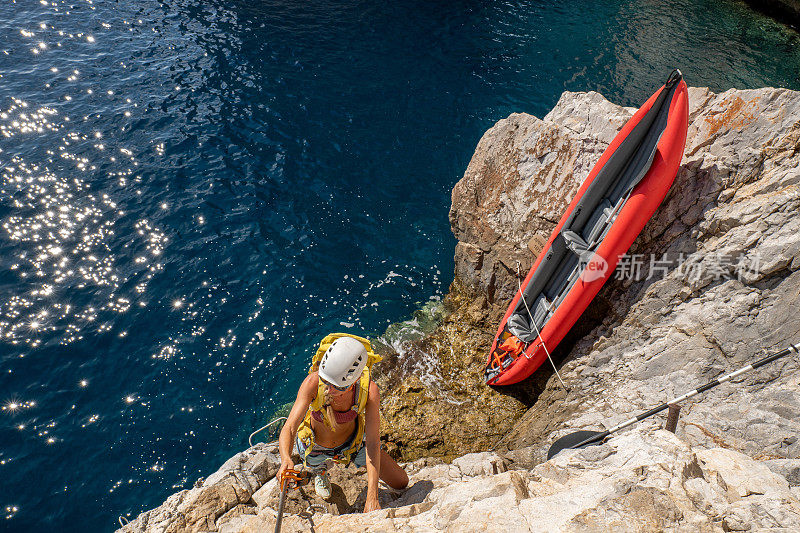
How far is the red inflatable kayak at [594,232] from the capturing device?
6.50 metres

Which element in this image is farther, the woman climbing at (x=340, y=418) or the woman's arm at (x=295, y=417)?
the woman's arm at (x=295, y=417)

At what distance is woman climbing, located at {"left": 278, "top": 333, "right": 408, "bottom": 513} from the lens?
4.53 m

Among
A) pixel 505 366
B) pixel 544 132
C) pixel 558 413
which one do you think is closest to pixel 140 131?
pixel 544 132

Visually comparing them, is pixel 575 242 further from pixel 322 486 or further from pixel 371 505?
pixel 322 486

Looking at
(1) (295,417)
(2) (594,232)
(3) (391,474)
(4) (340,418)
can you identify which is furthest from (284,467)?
(2) (594,232)

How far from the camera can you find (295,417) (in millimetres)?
4797

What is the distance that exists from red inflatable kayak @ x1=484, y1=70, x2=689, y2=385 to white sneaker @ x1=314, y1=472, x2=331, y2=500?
3.66 meters

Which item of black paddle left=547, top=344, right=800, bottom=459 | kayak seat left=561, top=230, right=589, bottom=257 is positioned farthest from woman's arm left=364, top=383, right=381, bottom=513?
kayak seat left=561, top=230, right=589, bottom=257

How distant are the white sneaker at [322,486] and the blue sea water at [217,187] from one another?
3040 millimetres

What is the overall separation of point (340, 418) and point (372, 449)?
51cm

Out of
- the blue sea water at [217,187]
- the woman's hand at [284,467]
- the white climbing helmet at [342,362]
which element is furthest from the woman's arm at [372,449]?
the blue sea water at [217,187]

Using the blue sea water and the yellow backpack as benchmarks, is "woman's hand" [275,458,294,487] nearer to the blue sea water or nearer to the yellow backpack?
the yellow backpack

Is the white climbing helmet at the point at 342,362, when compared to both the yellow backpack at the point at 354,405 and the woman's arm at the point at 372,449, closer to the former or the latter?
the yellow backpack at the point at 354,405

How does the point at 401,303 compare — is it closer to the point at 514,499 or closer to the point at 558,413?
the point at 558,413
